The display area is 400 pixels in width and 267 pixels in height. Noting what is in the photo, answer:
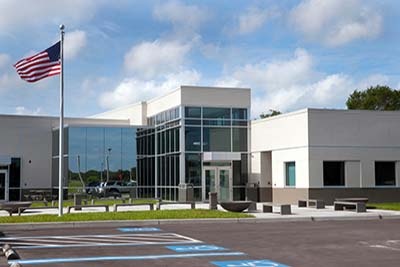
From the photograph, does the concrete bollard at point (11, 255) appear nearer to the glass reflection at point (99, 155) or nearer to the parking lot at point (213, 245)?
the parking lot at point (213, 245)

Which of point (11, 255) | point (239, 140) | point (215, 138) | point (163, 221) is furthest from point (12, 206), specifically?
point (239, 140)

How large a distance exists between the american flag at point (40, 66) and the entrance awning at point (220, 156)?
49.6ft

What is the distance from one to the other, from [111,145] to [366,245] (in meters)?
28.2

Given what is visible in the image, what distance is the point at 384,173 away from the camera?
33.5m

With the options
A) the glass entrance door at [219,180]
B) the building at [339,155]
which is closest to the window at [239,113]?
the glass entrance door at [219,180]

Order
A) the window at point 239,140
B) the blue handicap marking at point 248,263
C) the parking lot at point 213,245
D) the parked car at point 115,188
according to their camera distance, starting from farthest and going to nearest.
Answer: the parked car at point 115,188, the window at point 239,140, the parking lot at point 213,245, the blue handicap marking at point 248,263

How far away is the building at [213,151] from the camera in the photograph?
32562mm

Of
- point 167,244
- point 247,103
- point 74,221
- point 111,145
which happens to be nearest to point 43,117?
point 111,145

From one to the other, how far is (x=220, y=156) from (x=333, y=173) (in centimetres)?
748

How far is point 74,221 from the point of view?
2067 centimetres

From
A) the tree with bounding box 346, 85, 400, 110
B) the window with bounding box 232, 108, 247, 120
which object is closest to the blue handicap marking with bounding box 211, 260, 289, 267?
the window with bounding box 232, 108, 247, 120

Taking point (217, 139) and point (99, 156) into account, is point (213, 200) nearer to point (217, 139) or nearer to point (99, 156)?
point (217, 139)

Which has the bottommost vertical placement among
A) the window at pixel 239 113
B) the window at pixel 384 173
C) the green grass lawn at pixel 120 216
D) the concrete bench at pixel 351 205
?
the green grass lawn at pixel 120 216

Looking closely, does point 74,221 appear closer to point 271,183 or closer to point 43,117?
point 271,183
